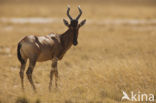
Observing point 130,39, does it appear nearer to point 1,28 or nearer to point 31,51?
point 1,28

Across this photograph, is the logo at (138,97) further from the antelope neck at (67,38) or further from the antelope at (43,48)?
the antelope neck at (67,38)

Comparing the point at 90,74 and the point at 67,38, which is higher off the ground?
the point at 67,38

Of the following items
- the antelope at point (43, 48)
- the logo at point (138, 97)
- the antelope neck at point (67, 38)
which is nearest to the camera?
the logo at point (138, 97)

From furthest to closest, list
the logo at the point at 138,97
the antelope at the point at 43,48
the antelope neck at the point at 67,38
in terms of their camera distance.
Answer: the antelope neck at the point at 67,38, the antelope at the point at 43,48, the logo at the point at 138,97

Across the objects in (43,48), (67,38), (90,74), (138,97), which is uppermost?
(67,38)

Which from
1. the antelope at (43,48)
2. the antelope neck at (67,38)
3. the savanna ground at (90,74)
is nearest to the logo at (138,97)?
the savanna ground at (90,74)

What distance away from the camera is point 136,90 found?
28.8 feet

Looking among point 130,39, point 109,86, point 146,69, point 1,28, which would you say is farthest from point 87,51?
point 1,28

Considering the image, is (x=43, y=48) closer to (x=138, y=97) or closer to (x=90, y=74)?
(x=90, y=74)

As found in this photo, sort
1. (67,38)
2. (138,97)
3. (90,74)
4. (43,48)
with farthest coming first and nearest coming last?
(90,74), (67,38), (43,48), (138,97)

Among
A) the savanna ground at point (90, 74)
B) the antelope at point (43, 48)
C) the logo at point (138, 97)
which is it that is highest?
the antelope at point (43, 48)

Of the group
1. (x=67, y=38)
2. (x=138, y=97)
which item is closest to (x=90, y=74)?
(x=67, y=38)

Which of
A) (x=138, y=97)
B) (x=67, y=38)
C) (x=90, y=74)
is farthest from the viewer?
(x=90, y=74)

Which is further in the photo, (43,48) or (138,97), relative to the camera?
(43,48)
